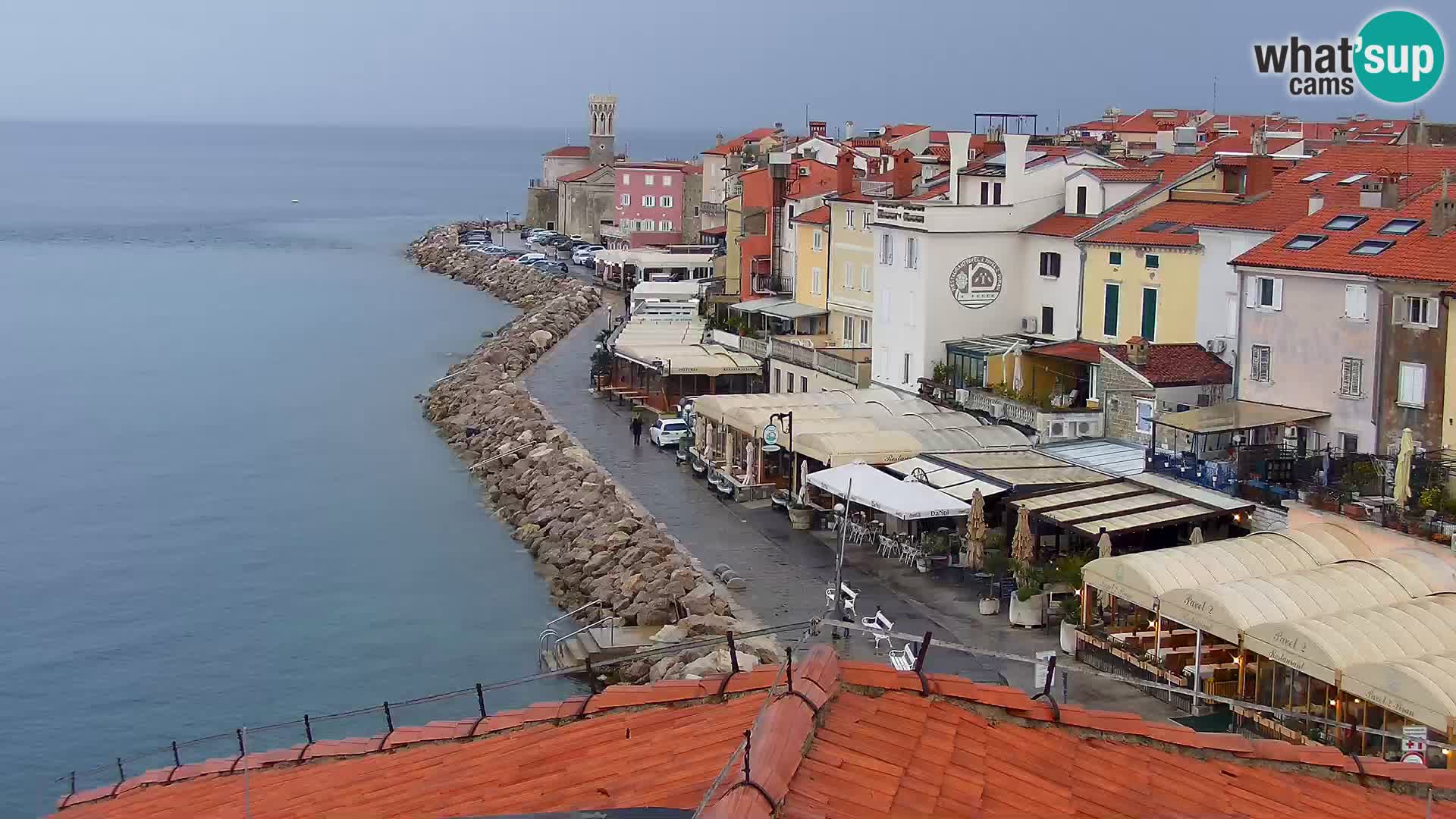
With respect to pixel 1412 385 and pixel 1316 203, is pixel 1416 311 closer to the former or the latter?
pixel 1412 385

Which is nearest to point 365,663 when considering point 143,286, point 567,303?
point 567,303

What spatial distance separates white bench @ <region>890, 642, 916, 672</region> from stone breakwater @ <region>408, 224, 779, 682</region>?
2.20 metres

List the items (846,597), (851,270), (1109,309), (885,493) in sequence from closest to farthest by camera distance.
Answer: (846,597) < (885,493) < (1109,309) < (851,270)

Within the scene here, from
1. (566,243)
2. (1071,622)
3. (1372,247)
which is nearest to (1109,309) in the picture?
(1372,247)

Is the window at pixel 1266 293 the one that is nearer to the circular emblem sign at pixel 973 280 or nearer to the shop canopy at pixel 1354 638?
the shop canopy at pixel 1354 638

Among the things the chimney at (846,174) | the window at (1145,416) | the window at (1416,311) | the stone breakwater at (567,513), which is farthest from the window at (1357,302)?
the chimney at (846,174)

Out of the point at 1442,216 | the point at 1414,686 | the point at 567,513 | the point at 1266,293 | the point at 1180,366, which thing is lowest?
the point at 567,513

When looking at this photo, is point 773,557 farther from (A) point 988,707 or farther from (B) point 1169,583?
(A) point 988,707

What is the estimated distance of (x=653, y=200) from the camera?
3482 inches

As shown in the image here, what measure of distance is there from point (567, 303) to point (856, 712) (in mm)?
61595

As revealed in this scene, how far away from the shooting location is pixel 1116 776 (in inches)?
347

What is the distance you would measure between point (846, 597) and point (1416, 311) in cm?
921

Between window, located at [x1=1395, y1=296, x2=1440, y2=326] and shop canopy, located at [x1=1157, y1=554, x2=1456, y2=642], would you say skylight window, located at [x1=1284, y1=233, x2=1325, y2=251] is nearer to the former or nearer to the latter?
window, located at [x1=1395, y1=296, x2=1440, y2=326]

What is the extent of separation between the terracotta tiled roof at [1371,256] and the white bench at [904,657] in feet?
30.4
